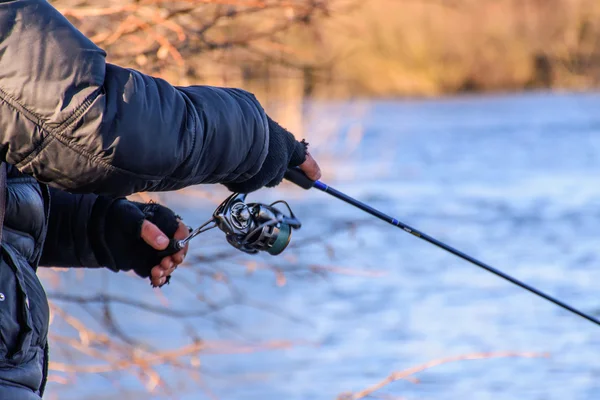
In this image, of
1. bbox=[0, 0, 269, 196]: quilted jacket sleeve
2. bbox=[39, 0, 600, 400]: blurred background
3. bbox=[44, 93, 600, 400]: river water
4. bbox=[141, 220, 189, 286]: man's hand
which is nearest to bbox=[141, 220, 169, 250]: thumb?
bbox=[141, 220, 189, 286]: man's hand

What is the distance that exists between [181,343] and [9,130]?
191 inches

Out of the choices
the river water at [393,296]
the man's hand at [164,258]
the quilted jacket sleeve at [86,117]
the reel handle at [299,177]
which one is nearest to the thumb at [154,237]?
the man's hand at [164,258]

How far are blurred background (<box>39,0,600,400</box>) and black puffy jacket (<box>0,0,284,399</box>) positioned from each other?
143 centimetres

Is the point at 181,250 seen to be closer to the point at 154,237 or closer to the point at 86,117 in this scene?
the point at 154,237

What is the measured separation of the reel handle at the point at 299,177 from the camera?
8.29 feet

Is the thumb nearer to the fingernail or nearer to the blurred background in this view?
the fingernail

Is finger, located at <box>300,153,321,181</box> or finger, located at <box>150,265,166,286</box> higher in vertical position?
finger, located at <box>300,153,321,181</box>

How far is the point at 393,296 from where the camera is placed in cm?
795

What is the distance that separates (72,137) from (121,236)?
76 cm

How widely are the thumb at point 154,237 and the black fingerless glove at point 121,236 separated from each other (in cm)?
2

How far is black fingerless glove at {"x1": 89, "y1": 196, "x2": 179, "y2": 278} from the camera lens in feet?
8.21

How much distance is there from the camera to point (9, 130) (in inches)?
Result: 69.2

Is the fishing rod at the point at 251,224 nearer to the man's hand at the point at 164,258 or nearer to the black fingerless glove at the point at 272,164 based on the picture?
the man's hand at the point at 164,258

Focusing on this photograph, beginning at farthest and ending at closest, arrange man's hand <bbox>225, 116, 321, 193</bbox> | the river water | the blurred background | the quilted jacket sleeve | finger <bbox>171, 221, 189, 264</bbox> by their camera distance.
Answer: the river water < the blurred background < finger <bbox>171, 221, 189, 264</bbox> < man's hand <bbox>225, 116, 321, 193</bbox> < the quilted jacket sleeve
